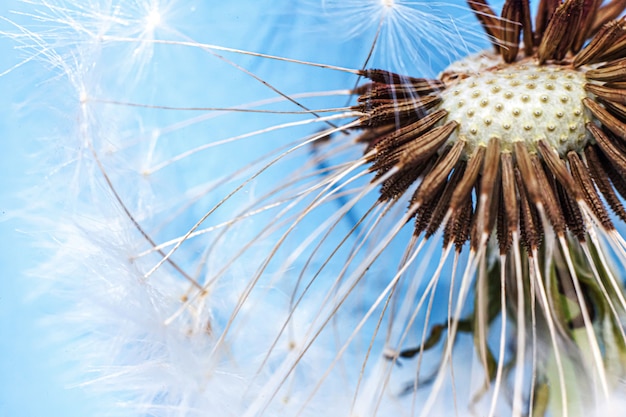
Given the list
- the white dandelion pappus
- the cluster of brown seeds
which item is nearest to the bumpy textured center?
the cluster of brown seeds

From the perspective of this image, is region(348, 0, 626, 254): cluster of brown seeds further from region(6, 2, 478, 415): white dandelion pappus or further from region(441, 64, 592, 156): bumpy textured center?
region(6, 2, 478, 415): white dandelion pappus

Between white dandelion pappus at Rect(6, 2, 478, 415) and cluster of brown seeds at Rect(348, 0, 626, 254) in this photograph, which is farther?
white dandelion pappus at Rect(6, 2, 478, 415)

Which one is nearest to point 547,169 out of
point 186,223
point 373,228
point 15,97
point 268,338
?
point 373,228

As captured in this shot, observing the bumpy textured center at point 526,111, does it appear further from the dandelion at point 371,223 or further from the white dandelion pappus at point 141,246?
the white dandelion pappus at point 141,246

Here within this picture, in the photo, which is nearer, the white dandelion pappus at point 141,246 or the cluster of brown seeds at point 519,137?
the cluster of brown seeds at point 519,137

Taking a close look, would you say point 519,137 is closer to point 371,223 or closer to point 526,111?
point 526,111

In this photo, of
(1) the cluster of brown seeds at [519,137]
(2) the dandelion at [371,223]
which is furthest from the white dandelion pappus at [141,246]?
(1) the cluster of brown seeds at [519,137]

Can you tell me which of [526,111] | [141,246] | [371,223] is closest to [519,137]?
[526,111]

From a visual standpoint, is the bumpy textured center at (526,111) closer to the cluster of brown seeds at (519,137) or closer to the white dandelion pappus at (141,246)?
the cluster of brown seeds at (519,137)

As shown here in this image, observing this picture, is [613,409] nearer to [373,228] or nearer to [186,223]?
[373,228]
